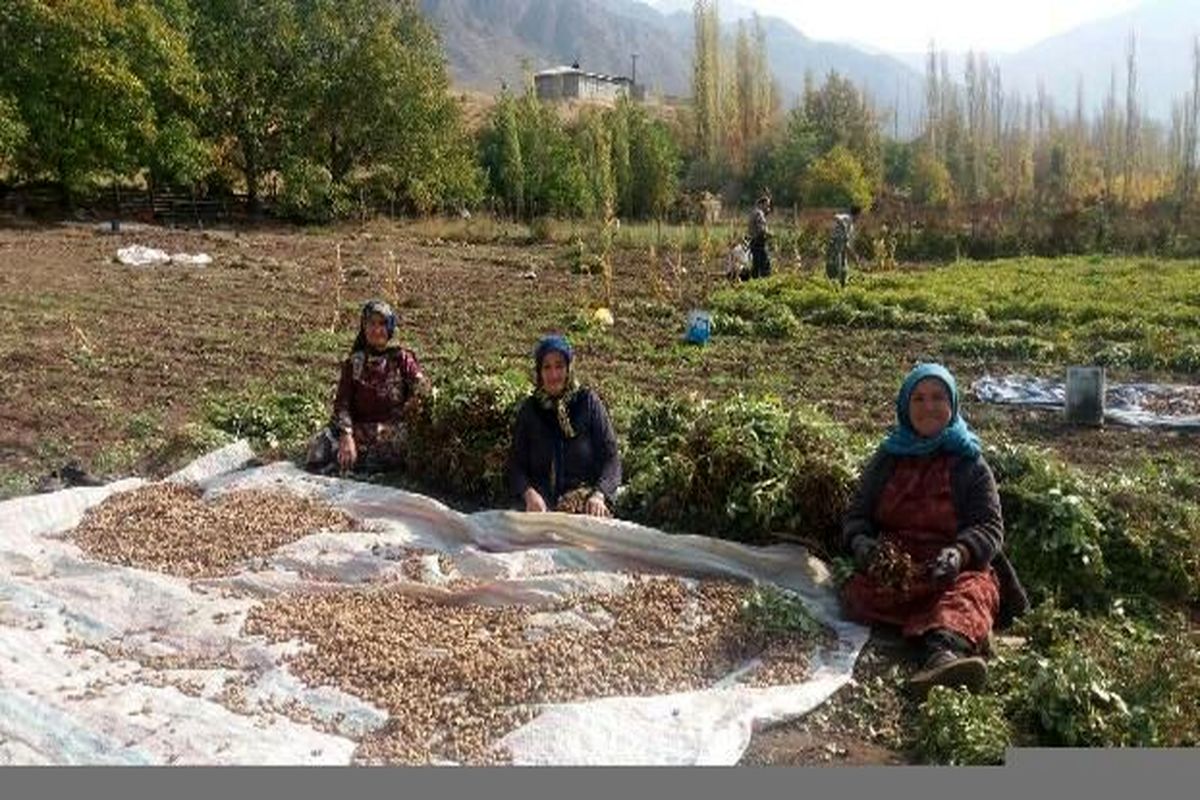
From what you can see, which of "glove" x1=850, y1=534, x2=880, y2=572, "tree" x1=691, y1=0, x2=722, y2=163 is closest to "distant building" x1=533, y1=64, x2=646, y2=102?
"tree" x1=691, y1=0, x2=722, y2=163

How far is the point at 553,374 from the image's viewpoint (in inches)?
191

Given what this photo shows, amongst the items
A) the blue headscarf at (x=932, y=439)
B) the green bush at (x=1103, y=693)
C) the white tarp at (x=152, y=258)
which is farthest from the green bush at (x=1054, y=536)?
the white tarp at (x=152, y=258)

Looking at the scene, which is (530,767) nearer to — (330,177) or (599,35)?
(330,177)

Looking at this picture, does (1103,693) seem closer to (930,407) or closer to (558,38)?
(930,407)

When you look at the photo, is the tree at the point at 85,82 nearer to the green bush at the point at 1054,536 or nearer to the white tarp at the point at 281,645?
the white tarp at the point at 281,645

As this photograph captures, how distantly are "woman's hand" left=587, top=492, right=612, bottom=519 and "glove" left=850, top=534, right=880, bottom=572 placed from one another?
0.96m

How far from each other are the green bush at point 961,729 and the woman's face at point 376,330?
3.29 m

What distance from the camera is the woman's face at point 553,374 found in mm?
4809

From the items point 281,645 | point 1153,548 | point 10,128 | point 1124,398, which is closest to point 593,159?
point 10,128

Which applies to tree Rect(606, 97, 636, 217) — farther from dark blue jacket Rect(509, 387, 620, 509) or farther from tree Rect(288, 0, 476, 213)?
dark blue jacket Rect(509, 387, 620, 509)

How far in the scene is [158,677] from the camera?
11.0 ft

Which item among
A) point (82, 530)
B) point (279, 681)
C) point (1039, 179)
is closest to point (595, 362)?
point (82, 530)

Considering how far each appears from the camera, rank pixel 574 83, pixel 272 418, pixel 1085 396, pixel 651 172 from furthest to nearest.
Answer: pixel 574 83, pixel 651 172, pixel 1085 396, pixel 272 418

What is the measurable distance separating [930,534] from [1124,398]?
4.72 meters
